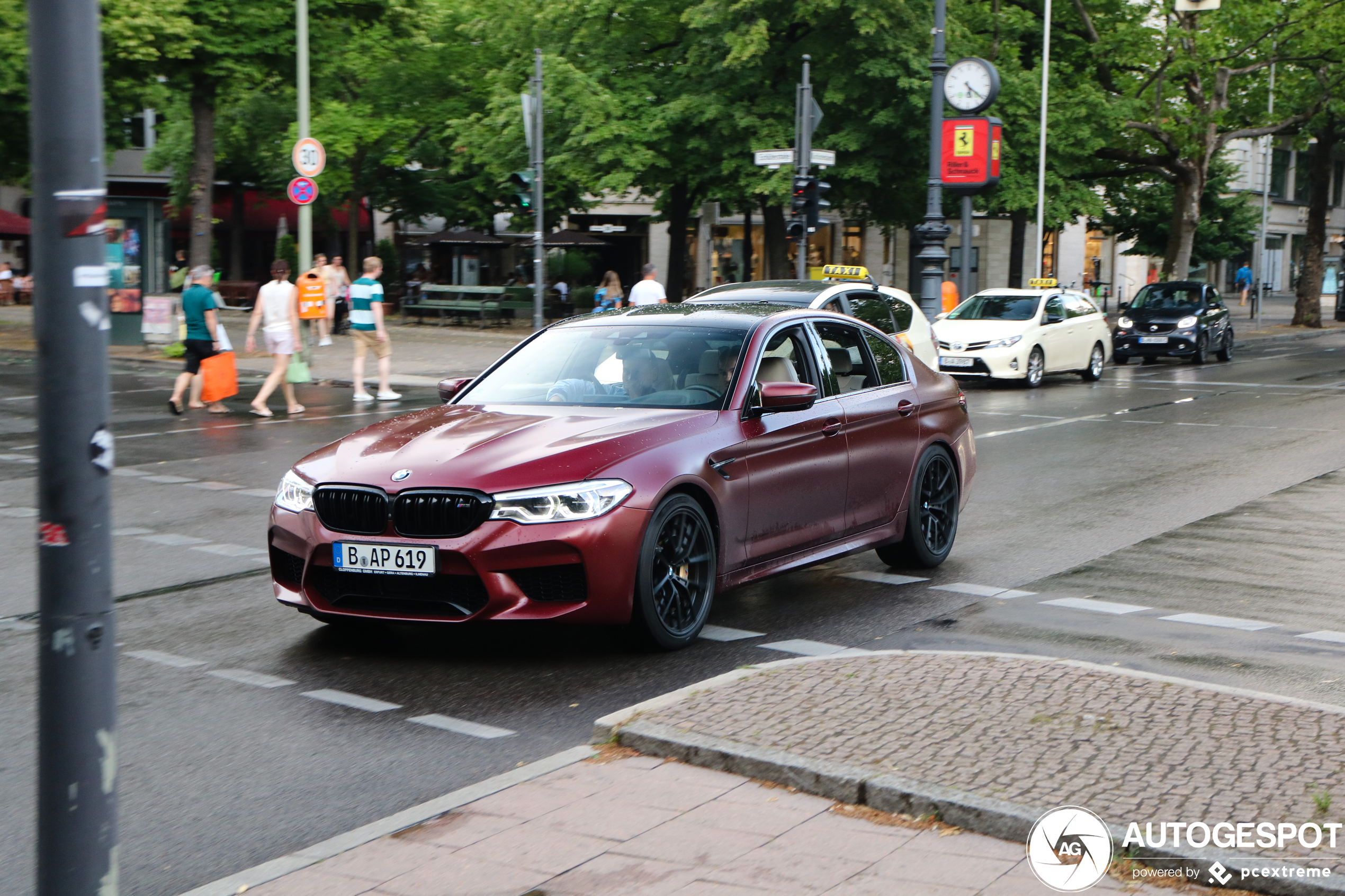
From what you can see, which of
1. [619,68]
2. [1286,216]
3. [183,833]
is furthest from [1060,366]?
[1286,216]

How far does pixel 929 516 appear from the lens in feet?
28.9

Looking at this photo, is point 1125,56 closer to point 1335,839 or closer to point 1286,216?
point 1335,839

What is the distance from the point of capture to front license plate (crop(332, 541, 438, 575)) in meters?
6.20

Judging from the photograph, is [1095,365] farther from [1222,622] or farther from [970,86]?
[1222,622]

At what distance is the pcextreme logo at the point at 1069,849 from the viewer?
3.93 meters

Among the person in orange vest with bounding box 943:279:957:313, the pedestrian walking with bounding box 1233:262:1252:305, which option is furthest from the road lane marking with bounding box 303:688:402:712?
the pedestrian walking with bounding box 1233:262:1252:305

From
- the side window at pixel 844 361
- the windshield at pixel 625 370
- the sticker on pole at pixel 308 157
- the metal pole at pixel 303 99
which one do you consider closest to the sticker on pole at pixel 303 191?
the sticker on pole at pixel 308 157

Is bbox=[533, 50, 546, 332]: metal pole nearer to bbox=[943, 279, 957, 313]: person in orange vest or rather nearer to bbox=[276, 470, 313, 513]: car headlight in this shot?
bbox=[943, 279, 957, 313]: person in orange vest

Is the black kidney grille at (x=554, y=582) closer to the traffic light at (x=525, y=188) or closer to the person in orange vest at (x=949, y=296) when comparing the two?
the traffic light at (x=525, y=188)

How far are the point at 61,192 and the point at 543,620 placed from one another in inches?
142

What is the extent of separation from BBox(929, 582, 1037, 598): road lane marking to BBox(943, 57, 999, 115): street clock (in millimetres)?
18967

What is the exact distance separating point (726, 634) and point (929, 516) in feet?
7.07

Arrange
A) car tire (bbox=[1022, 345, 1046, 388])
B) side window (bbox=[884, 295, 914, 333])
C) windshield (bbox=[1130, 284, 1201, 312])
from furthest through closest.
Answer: windshield (bbox=[1130, 284, 1201, 312]), car tire (bbox=[1022, 345, 1046, 388]), side window (bbox=[884, 295, 914, 333])

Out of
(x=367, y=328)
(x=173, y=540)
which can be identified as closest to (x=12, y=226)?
(x=367, y=328)
